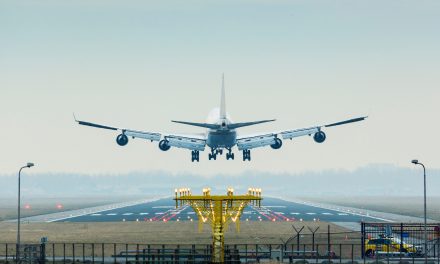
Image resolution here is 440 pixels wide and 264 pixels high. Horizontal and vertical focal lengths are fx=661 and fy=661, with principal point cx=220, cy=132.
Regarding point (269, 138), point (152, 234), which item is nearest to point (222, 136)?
point (269, 138)

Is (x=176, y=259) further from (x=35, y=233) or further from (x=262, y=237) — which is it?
(x=35, y=233)

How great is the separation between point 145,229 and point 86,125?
40232mm

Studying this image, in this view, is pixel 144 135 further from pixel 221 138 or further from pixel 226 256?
pixel 226 256

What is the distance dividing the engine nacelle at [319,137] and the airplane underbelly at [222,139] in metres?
10.3

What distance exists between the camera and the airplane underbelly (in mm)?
82662

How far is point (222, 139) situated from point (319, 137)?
39.8 ft

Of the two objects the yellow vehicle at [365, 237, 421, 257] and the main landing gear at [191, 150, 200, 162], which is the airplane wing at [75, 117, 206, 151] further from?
the yellow vehicle at [365, 237, 421, 257]

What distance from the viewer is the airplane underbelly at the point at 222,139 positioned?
82.7 metres

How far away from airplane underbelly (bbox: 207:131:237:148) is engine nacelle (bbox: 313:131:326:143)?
10.3 metres

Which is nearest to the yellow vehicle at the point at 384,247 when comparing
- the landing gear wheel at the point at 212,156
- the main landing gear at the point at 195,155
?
the landing gear wheel at the point at 212,156

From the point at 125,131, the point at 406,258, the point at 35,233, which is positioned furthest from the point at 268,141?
the point at 35,233

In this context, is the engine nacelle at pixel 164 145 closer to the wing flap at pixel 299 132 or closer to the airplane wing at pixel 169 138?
the airplane wing at pixel 169 138

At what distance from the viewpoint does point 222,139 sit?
273 ft

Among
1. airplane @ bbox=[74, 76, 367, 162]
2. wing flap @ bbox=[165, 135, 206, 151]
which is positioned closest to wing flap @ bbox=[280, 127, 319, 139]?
airplane @ bbox=[74, 76, 367, 162]
